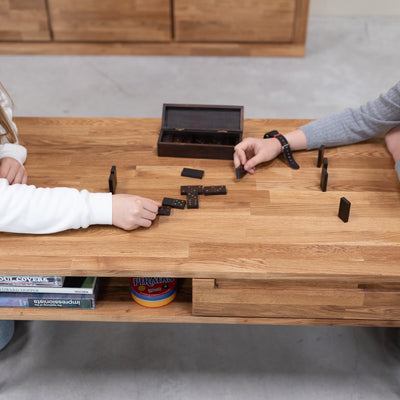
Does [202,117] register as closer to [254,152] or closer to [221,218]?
[254,152]

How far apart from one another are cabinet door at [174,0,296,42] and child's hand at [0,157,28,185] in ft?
6.62

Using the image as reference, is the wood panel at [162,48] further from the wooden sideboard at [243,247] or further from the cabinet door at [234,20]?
the wooden sideboard at [243,247]

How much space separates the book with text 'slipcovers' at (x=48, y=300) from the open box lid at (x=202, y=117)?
23.9 inches

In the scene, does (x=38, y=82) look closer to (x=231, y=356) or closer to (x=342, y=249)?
(x=231, y=356)

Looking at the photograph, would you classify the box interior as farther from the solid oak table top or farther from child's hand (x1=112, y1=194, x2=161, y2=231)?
child's hand (x1=112, y1=194, x2=161, y2=231)

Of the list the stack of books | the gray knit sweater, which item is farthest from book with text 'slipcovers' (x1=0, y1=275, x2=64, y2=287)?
the gray knit sweater

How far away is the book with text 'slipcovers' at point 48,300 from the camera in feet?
4.29

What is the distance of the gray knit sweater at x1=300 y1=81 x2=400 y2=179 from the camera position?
60.4 inches

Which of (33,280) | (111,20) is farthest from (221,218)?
(111,20)

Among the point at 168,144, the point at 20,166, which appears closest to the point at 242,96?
the point at 168,144

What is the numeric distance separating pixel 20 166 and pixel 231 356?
88 centimetres

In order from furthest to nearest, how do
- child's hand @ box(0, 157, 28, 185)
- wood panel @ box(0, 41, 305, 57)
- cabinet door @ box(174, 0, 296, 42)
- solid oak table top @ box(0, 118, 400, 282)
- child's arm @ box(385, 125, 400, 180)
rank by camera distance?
wood panel @ box(0, 41, 305, 57) < cabinet door @ box(174, 0, 296, 42) < child's arm @ box(385, 125, 400, 180) < child's hand @ box(0, 157, 28, 185) < solid oak table top @ box(0, 118, 400, 282)

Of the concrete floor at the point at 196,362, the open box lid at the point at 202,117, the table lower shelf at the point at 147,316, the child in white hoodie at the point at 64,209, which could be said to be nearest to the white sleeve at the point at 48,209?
the child in white hoodie at the point at 64,209

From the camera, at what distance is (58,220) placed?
1.25 meters
